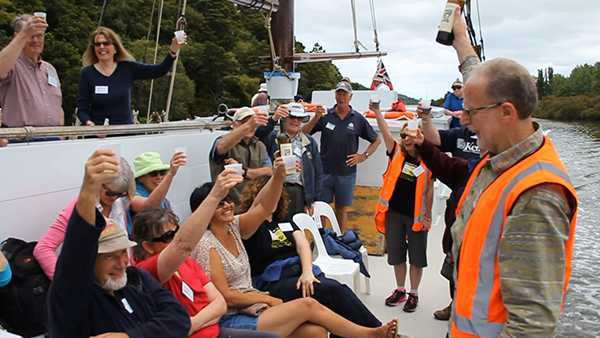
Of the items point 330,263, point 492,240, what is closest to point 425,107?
point 330,263

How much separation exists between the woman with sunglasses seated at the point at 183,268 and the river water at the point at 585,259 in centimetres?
381

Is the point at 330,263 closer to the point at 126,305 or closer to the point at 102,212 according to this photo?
the point at 102,212

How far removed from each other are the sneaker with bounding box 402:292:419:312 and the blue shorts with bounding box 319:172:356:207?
158 centimetres

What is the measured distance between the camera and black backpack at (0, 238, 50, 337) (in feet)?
6.86

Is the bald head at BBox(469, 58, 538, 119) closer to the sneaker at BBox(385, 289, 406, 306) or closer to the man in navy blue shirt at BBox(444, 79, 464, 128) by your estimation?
the sneaker at BBox(385, 289, 406, 306)

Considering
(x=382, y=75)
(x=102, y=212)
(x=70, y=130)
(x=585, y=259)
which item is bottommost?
(x=585, y=259)

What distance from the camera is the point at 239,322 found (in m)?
2.62

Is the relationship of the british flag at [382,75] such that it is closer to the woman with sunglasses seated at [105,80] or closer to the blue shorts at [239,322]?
the woman with sunglasses seated at [105,80]

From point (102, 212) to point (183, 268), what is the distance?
53 cm

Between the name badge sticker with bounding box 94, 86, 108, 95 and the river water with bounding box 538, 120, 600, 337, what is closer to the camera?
the name badge sticker with bounding box 94, 86, 108, 95

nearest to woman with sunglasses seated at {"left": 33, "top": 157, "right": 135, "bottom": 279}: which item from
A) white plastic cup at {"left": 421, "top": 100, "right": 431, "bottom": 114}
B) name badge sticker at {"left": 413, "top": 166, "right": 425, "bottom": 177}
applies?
white plastic cup at {"left": 421, "top": 100, "right": 431, "bottom": 114}

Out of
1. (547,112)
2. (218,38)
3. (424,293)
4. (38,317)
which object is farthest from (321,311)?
(547,112)

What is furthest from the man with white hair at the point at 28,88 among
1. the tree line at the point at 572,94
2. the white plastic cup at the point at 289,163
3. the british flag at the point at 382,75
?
the tree line at the point at 572,94

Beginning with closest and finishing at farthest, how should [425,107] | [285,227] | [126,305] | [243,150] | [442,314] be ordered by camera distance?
1. [126,305]
2. [425,107]
3. [285,227]
4. [442,314]
5. [243,150]
